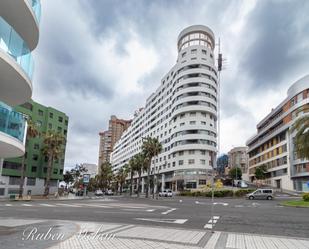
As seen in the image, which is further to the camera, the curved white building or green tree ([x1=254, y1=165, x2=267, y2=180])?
green tree ([x1=254, y1=165, x2=267, y2=180])

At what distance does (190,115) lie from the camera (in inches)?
3487

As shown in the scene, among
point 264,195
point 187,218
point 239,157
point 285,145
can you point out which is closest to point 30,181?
point 264,195

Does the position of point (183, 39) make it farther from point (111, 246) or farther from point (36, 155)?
point (111, 246)

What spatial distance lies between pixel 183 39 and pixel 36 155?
2425 inches

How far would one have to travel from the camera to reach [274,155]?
86.1 metres

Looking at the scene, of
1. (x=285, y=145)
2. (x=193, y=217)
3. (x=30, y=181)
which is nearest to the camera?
(x=193, y=217)

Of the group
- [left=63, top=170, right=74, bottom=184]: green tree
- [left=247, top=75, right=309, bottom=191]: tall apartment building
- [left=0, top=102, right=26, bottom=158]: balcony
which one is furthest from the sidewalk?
[left=63, top=170, right=74, bottom=184]: green tree

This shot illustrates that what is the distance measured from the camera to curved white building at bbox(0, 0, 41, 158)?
1103 centimetres

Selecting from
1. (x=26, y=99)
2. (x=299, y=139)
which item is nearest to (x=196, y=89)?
(x=299, y=139)

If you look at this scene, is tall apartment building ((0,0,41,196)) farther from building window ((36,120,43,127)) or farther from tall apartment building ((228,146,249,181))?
tall apartment building ((228,146,249,181))

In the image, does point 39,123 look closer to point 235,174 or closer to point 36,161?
point 36,161

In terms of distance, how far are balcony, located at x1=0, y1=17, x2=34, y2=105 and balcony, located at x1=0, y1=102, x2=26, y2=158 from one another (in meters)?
1.18

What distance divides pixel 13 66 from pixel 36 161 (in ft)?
218

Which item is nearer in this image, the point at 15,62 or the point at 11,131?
the point at 15,62
